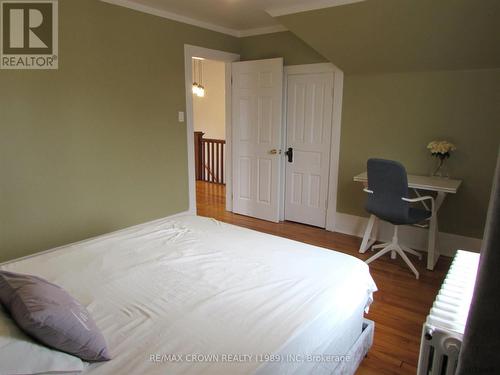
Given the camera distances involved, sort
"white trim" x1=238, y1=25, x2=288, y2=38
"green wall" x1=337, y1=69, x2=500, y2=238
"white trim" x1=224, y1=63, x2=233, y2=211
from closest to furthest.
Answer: "green wall" x1=337, y1=69, x2=500, y2=238, "white trim" x1=238, y1=25, x2=288, y2=38, "white trim" x1=224, y1=63, x2=233, y2=211

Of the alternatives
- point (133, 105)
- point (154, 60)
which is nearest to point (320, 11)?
point (154, 60)

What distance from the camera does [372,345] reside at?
209cm

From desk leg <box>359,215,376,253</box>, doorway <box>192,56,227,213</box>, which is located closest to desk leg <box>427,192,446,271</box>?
desk leg <box>359,215,376,253</box>

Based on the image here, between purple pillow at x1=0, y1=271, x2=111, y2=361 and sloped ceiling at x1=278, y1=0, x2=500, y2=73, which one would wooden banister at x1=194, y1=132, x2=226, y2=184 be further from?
purple pillow at x1=0, y1=271, x2=111, y2=361

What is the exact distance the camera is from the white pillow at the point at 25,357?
96cm

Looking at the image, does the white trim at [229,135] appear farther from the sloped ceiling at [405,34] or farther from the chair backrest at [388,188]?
the chair backrest at [388,188]

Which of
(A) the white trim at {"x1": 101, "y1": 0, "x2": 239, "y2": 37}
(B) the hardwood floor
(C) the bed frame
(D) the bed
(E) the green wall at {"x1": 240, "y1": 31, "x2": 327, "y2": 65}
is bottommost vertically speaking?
(B) the hardwood floor

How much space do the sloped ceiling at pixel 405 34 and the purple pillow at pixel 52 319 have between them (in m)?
3.08

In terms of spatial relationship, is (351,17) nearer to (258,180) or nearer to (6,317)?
(258,180)

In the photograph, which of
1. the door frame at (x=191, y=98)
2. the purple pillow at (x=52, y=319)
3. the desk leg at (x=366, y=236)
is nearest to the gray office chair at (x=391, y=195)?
the desk leg at (x=366, y=236)

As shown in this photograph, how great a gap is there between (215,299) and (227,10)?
3.16 metres

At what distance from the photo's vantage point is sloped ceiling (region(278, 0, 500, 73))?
8.78 ft

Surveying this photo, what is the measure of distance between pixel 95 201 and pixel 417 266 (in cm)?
317

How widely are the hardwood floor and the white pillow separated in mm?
1530
